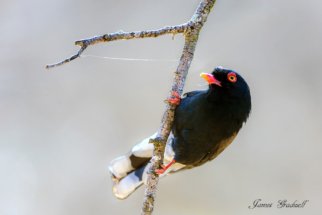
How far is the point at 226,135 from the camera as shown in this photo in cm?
536

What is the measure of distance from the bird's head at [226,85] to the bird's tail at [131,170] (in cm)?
121

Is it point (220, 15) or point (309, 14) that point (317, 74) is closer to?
point (309, 14)

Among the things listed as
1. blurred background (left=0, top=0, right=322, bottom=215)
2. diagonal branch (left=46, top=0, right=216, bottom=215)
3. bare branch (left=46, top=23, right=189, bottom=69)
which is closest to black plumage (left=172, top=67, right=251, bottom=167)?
diagonal branch (left=46, top=0, right=216, bottom=215)

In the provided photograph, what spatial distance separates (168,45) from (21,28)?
123 inches

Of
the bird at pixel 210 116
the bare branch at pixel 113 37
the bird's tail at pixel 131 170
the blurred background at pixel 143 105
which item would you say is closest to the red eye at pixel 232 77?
the bird at pixel 210 116

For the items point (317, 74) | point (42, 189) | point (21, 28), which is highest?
point (21, 28)

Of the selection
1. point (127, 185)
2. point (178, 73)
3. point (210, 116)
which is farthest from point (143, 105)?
point (178, 73)

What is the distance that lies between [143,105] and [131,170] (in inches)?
163

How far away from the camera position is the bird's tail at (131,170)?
20.2 ft

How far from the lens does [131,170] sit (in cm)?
626

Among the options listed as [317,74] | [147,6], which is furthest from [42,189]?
[317,74]

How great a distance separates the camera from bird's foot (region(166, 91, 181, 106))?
491 cm
